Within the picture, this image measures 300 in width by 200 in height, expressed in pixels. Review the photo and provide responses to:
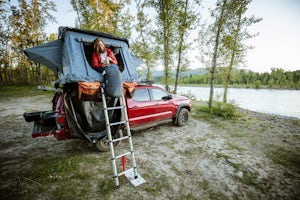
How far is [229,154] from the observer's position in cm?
374

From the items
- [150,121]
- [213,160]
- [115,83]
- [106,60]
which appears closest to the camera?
[115,83]

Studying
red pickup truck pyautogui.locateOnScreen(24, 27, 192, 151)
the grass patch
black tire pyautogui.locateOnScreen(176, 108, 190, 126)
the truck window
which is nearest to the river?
black tire pyautogui.locateOnScreen(176, 108, 190, 126)

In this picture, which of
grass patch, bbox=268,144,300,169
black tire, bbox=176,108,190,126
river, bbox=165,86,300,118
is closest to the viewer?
grass patch, bbox=268,144,300,169

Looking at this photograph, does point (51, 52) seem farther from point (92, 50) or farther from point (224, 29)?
point (224, 29)

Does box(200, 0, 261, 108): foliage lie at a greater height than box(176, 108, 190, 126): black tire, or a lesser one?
greater

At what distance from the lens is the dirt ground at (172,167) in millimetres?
2389

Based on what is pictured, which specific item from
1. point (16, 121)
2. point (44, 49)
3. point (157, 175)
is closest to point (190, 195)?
point (157, 175)

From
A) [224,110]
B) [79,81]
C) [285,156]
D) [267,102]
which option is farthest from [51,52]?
[267,102]

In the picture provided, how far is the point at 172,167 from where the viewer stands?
3.12 metres

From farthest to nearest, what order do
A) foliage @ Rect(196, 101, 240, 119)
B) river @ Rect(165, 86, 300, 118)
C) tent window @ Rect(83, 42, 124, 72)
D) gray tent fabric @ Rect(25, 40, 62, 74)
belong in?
1. river @ Rect(165, 86, 300, 118)
2. foliage @ Rect(196, 101, 240, 119)
3. tent window @ Rect(83, 42, 124, 72)
4. gray tent fabric @ Rect(25, 40, 62, 74)

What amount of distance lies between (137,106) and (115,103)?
4.20 feet

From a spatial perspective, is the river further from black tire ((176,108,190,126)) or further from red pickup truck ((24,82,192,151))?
red pickup truck ((24,82,192,151))

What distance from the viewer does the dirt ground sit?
94.0 inches

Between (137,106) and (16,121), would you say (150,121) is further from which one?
(16,121)
